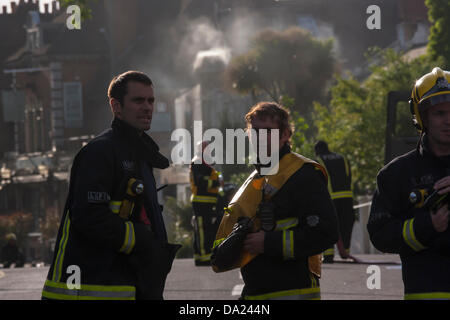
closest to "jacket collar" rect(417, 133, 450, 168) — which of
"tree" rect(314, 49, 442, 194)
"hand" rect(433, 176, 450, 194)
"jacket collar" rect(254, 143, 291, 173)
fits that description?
"hand" rect(433, 176, 450, 194)

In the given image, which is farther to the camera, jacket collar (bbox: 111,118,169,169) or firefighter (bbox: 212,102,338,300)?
jacket collar (bbox: 111,118,169,169)

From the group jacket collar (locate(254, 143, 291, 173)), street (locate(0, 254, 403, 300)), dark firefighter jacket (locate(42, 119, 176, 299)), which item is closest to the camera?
dark firefighter jacket (locate(42, 119, 176, 299))

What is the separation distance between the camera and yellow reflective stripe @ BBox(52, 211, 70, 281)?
576cm

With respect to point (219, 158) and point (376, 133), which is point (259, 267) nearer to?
point (376, 133)

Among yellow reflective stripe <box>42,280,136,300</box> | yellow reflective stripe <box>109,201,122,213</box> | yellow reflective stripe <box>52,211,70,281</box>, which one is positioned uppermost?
yellow reflective stripe <box>109,201,122,213</box>

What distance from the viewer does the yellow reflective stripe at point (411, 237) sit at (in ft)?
17.5

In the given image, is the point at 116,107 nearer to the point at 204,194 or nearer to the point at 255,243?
the point at 255,243

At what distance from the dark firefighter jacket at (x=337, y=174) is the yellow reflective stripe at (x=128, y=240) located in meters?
10.3

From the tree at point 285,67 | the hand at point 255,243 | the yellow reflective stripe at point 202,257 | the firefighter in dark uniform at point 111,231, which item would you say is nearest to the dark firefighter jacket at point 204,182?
the yellow reflective stripe at point 202,257

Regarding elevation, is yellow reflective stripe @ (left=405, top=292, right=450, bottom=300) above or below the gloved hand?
below

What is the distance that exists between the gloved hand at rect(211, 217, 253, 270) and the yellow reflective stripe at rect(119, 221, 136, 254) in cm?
46

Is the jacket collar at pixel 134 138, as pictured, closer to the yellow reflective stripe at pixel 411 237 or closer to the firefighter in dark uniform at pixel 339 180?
the yellow reflective stripe at pixel 411 237

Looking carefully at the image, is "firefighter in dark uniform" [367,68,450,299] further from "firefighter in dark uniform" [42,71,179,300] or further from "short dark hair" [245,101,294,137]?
"firefighter in dark uniform" [42,71,179,300]
